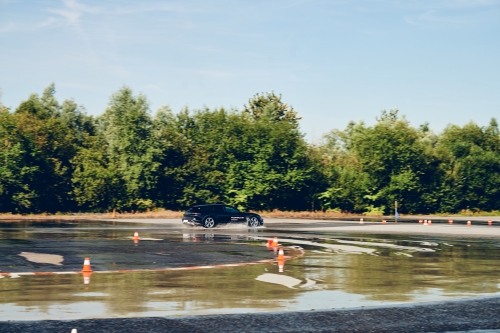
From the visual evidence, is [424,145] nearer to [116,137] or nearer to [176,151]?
[176,151]

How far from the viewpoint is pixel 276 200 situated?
67125 mm

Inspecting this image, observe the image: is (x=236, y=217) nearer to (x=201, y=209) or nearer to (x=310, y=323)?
(x=201, y=209)

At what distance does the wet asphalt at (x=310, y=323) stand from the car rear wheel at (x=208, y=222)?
28.4m

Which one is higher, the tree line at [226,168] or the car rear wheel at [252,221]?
the tree line at [226,168]

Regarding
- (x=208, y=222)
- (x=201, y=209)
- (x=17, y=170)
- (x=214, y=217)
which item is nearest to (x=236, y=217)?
(x=214, y=217)

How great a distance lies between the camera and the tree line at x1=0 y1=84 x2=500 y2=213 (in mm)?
61781

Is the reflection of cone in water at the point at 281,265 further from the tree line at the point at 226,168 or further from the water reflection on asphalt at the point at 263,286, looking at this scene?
the tree line at the point at 226,168

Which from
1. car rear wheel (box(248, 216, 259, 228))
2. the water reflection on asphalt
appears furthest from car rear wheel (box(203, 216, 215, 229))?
the water reflection on asphalt

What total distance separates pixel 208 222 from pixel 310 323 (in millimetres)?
29591

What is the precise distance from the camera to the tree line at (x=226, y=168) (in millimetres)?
61781

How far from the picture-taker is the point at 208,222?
130 feet

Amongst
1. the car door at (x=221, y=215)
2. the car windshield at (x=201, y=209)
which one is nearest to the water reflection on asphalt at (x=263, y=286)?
the car door at (x=221, y=215)

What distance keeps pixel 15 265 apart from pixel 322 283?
870 cm

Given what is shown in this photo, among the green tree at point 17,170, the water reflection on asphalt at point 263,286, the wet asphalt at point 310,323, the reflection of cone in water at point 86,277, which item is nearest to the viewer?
the wet asphalt at point 310,323
